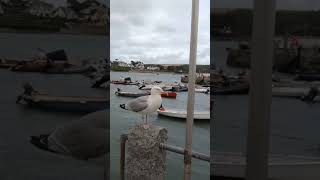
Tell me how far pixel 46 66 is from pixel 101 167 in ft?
2.19

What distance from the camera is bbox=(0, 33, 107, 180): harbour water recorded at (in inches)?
83.6

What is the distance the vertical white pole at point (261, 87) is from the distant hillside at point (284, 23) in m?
0.29

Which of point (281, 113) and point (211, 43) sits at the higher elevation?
point (211, 43)

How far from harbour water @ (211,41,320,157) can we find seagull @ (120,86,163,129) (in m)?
1.34

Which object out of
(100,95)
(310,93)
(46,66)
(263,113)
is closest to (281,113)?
(310,93)

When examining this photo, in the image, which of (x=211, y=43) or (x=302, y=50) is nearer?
(x=302, y=50)

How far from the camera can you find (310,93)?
1.33 meters

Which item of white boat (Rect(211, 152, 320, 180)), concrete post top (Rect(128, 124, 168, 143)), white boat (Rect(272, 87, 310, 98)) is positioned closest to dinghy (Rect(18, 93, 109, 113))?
concrete post top (Rect(128, 124, 168, 143))

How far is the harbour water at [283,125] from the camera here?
1301 millimetres

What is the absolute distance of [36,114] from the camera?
2.21 metres

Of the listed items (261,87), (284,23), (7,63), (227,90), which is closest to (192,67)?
(227,90)

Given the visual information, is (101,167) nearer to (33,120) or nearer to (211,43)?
(33,120)

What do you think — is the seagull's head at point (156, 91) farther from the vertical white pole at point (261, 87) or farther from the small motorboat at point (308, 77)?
the vertical white pole at point (261, 87)

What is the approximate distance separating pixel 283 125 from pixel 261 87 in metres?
0.57
